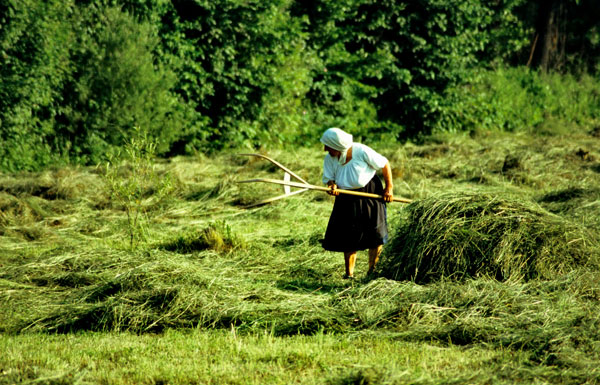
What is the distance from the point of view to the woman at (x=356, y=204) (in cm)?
545

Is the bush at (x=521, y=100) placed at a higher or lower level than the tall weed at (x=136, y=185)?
higher

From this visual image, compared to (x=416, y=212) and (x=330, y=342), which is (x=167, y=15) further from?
(x=330, y=342)

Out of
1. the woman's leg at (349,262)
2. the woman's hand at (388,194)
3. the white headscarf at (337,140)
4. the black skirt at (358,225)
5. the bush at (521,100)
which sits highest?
the bush at (521,100)

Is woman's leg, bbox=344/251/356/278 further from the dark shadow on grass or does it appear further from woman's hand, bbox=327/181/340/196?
woman's hand, bbox=327/181/340/196

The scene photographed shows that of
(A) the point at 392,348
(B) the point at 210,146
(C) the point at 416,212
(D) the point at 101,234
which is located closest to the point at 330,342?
(A) the point at 392,348

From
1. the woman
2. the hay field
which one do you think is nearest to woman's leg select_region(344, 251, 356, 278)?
the woman

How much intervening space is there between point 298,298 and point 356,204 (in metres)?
1.20

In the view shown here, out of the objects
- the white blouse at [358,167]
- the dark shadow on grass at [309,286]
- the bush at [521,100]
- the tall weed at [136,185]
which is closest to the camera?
the dark shadow on grass at [309,286]

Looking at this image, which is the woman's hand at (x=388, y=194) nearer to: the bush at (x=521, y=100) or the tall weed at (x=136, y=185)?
the tall weed at (x=136, y=185)

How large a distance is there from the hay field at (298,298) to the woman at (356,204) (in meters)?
0.22

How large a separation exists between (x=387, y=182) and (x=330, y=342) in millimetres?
2010

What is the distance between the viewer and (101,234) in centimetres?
689

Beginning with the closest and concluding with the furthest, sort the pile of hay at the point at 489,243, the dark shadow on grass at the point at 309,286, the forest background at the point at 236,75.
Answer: the pile of hay at the point at 489,243 < the dark shadow on grass at the point at 309,286 < the forest background at the point at 236,75

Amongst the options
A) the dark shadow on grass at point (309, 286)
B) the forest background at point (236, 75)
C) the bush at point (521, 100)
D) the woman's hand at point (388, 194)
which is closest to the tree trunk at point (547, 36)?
the bush at point (521, 100)
